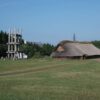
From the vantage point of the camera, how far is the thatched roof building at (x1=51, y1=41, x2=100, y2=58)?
68.1 m

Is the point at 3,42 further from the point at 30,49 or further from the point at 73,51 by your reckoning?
the point at 73,51

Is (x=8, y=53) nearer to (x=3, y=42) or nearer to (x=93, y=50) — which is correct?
(x=3, y=42)

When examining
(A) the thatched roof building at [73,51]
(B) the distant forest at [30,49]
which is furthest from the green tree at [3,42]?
(A) the thatched roof building at [73,51]

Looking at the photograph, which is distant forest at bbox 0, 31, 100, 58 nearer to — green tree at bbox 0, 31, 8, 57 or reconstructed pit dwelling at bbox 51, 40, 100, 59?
green tree at bbox 0, 31, 8, 57

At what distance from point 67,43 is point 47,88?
2135 inches

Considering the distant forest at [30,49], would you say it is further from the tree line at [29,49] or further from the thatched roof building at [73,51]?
the thatched roof building at [73,51]

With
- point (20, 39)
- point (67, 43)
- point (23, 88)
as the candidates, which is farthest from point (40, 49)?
point (23, 88)

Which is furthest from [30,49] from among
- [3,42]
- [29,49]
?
[3,42]

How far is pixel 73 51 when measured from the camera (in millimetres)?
68938

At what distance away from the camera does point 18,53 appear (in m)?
82.5

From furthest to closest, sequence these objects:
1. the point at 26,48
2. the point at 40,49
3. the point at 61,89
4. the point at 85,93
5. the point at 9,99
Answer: the point at 40,49 < the point at 26,48 < the point at 61,89 < the point at 85,93 < the point at 9,99

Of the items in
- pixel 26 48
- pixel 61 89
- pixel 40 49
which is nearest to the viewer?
pixel 61 89

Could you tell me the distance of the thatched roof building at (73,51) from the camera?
68062mm

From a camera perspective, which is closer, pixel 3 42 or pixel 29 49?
pixel 29 49
